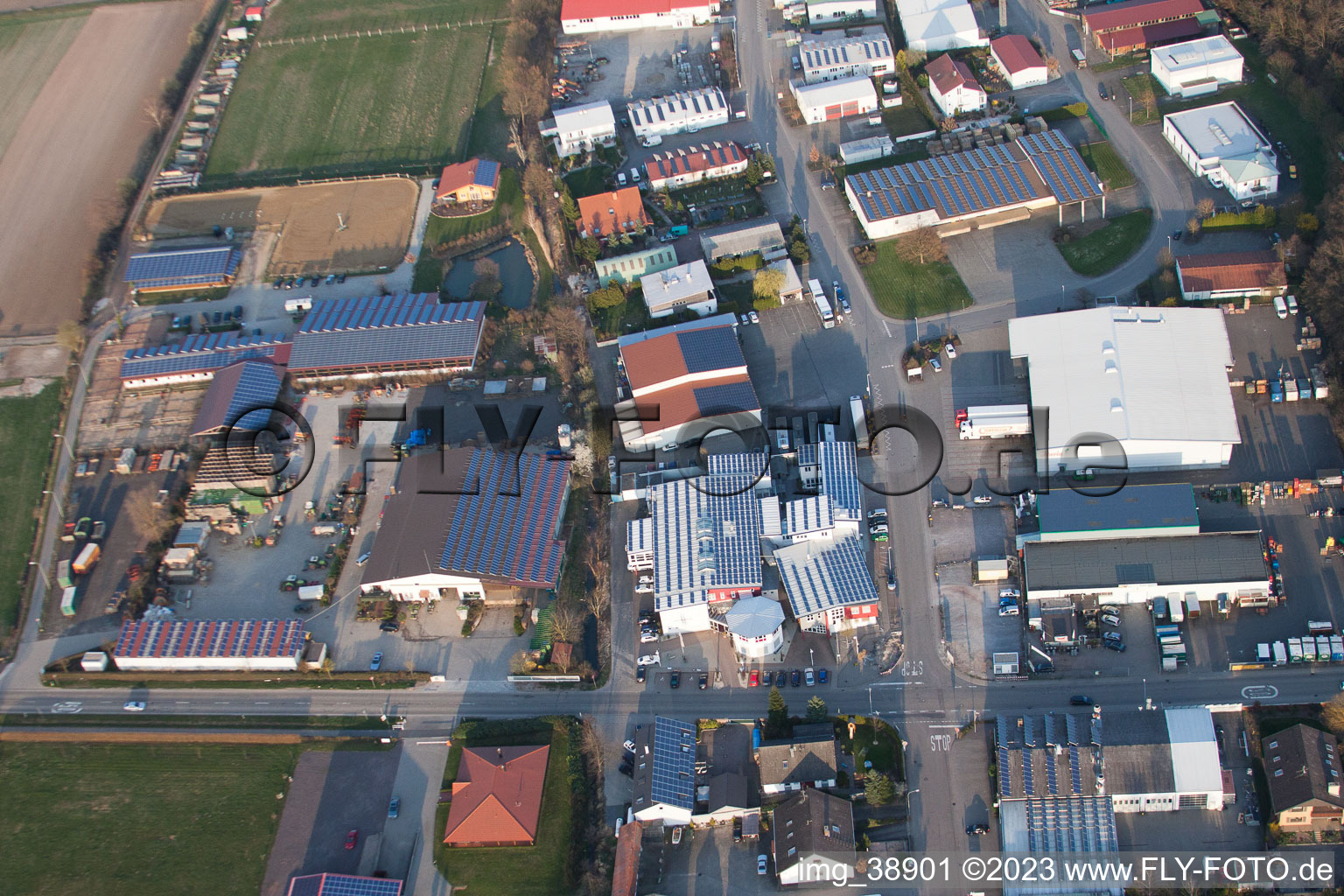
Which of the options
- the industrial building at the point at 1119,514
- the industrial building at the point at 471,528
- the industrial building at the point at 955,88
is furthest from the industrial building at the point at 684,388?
the industrial building at the point at 955,88

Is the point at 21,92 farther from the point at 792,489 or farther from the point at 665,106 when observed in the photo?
the point at 792,489

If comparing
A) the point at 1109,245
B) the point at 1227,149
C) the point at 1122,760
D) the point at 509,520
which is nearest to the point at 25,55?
the point at 509,520

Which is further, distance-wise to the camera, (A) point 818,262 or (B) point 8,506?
(A) point 818,262

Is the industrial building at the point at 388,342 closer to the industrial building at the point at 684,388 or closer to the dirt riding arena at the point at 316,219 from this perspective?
the dirt riding arena at the point at 316,219

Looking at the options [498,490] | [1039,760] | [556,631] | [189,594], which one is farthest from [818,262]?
[189,594]

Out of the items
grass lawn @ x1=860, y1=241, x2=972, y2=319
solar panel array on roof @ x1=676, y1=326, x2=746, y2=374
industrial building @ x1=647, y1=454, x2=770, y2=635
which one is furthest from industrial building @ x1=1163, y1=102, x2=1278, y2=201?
industrial building @ x1=647, y1=454, x2=770, y2=635

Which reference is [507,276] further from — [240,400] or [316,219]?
[240,400]
